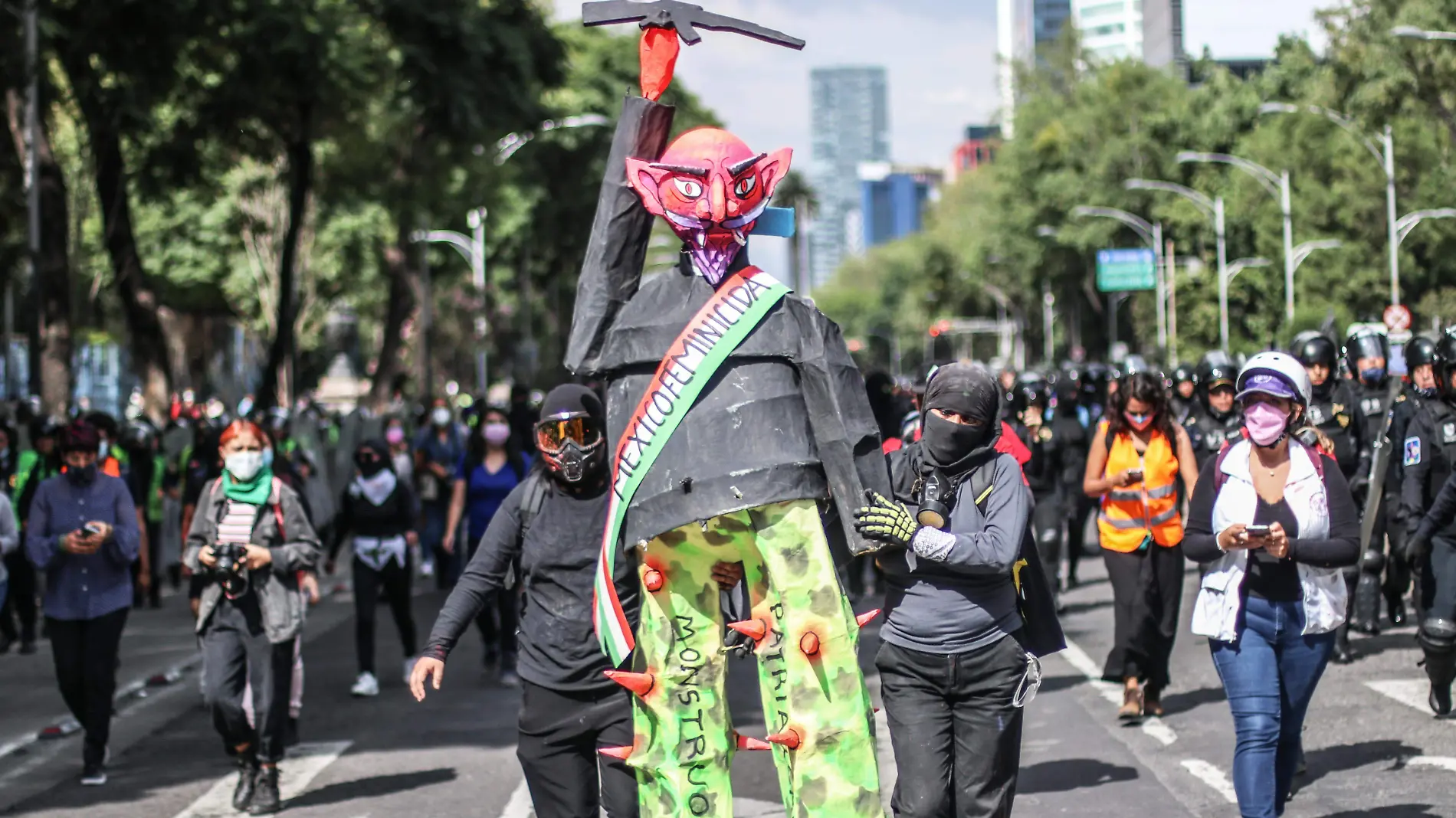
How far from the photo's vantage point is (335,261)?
159 ft

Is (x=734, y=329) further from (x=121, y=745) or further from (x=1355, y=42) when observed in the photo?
(x=1355, y=42)

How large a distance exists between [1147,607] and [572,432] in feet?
15.2

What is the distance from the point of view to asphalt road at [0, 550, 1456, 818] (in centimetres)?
796

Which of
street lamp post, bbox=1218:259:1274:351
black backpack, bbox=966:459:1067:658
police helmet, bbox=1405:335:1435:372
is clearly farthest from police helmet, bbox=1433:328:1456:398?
street lamp post, bbox=1218:259:1274:351

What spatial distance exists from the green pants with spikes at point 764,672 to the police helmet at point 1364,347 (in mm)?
8907

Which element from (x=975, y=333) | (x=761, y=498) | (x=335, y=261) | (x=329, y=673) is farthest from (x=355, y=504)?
(x=975, y=333)

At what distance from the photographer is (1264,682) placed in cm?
621

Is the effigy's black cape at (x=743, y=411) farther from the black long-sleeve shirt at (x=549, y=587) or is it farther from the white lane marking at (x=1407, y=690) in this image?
the white lane marking at (x=1407, y=690)

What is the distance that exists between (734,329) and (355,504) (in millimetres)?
7561

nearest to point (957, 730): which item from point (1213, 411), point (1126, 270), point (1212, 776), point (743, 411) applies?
point (743, 411)

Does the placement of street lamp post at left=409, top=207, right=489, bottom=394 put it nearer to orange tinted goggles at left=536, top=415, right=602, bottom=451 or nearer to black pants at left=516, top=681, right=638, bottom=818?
orange tinted goggles at left=536, top=415, right=602, bottom=451

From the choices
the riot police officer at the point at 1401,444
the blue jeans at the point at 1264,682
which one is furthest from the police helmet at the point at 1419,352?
the blue jeans at the point at 1264,682

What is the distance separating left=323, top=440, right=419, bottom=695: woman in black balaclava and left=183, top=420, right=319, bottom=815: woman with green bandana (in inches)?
129

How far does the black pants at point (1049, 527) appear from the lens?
47.6ft
